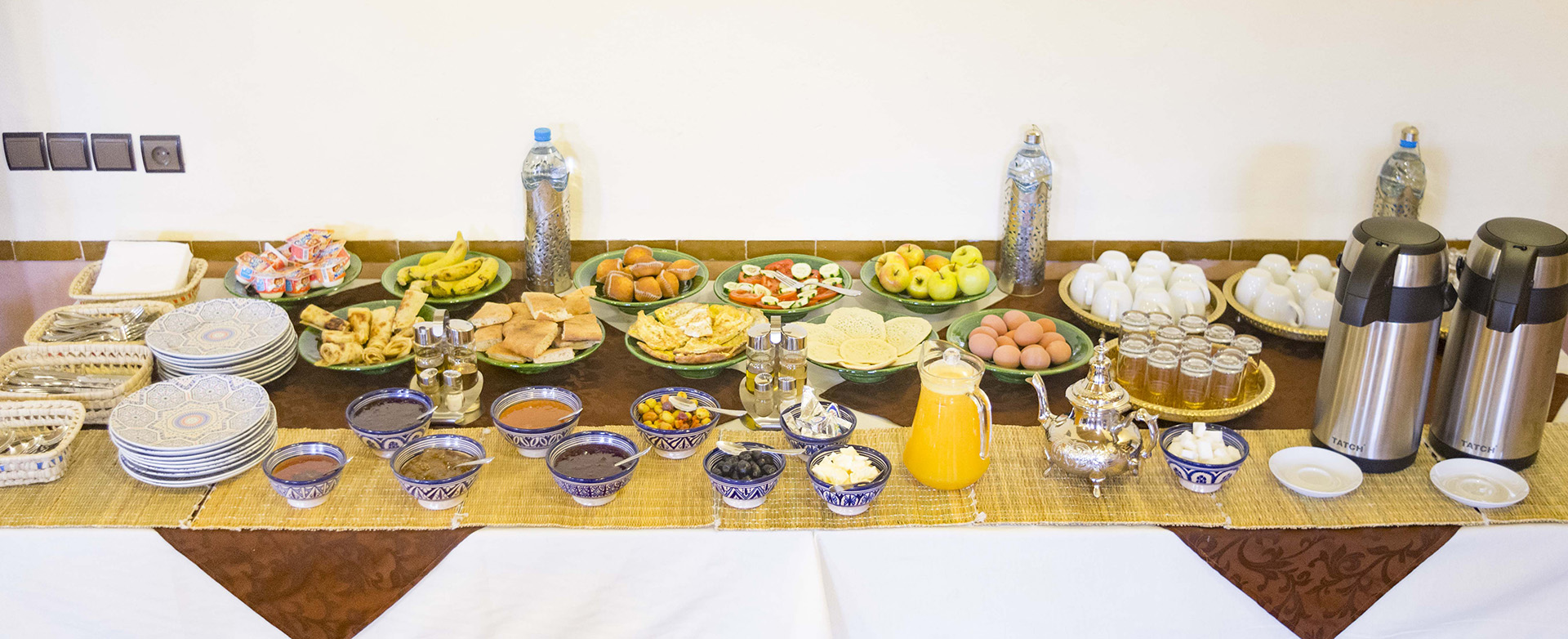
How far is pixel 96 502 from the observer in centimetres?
142

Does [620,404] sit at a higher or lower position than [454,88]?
lower

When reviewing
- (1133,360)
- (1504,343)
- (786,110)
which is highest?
(786,110)

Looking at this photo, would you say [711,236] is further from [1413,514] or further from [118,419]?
[1413,514]

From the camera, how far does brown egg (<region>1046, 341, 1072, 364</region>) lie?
5.79 ft

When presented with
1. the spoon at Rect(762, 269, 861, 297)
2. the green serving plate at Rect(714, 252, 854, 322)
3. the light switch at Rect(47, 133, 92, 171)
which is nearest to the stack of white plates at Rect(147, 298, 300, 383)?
the light switch at Rect(47, 133, 92, 171)

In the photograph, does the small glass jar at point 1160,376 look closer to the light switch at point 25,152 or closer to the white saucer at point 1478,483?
the white saucer at point 1478,483

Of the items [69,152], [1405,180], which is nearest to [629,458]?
[69,152]

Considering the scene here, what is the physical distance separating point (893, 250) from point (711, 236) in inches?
15.7

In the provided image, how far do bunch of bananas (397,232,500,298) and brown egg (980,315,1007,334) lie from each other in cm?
98

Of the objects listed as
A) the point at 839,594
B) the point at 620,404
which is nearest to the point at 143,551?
the point at 620,404

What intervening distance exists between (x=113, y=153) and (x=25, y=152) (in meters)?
0.17

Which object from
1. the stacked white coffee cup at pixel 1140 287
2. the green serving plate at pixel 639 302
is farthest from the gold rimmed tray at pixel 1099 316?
the green serving plate at pixel 639 302

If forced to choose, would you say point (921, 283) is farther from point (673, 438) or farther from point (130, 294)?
point (130, 294)

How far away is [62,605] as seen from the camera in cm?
142
